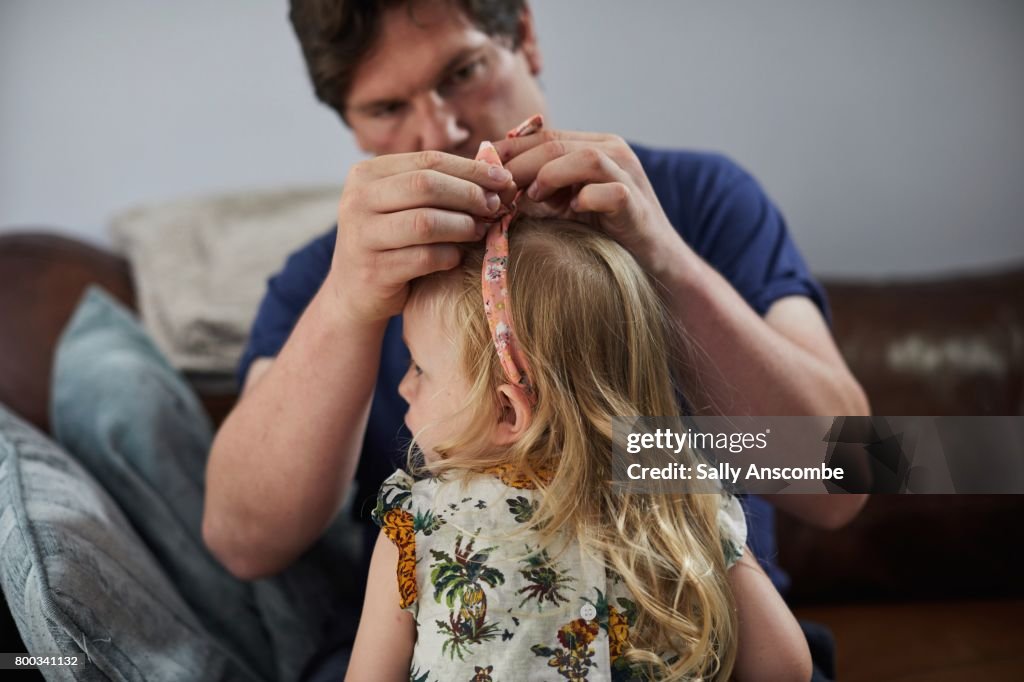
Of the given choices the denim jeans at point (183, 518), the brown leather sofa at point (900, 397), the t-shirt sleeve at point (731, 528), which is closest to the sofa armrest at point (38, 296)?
the brown leather sofa at point (900, 397)

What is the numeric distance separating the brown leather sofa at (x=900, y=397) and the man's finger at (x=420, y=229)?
99 centimetres

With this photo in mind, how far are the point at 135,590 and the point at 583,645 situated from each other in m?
0.52

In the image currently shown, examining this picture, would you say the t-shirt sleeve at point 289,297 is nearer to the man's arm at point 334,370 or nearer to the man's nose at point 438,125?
the man's arm at point 334,370

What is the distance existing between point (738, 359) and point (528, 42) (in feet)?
2.03

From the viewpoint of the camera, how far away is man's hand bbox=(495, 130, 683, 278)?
31.6 inches

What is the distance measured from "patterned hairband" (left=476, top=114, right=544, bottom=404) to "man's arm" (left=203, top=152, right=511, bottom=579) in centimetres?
2

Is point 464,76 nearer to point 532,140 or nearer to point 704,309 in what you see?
point 532,140

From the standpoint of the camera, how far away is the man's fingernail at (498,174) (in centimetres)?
79

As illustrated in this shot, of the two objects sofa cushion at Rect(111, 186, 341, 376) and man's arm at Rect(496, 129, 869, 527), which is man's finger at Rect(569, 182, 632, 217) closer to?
man's arm at Rect(496, 129, 869, 527)

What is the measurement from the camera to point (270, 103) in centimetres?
197

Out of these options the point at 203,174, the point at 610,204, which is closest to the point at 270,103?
the point at 203,174

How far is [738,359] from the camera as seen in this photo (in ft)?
3.12

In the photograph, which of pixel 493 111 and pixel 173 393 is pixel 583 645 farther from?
pixel 173 393

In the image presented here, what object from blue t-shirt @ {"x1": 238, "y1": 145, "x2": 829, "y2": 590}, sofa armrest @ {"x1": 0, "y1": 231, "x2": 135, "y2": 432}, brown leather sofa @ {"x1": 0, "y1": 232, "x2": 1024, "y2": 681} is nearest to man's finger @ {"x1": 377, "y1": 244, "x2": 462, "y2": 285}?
blue t-shirt @ {"x1": 238, "y1": 145, "x2": 829, "y2": 590}
